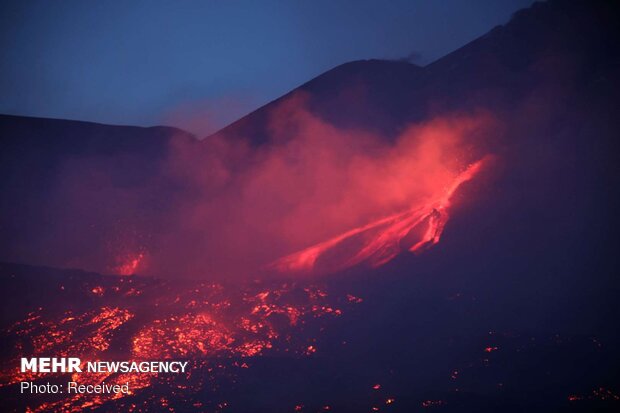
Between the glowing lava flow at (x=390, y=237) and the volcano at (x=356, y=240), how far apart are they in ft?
0.18

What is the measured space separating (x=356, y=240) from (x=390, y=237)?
0.66 meters

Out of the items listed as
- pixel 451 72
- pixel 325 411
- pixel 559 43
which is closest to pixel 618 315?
pixel 325 411

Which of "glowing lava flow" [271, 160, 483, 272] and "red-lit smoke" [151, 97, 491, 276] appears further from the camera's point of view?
"red-lit smoke" [151, 97, 491, 276]

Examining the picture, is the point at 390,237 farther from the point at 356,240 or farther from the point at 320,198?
the point at 320,198

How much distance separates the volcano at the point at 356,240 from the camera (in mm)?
4617

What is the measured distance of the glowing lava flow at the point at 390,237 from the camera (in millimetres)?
7516

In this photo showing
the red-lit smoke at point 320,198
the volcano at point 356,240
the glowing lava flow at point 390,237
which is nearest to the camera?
the volcano at point 356,240

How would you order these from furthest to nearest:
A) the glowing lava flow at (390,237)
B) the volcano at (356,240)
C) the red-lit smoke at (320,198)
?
1. the red-lit smoke at (320,198)
2. the glowing lava flow at (390,237)
3. the volcano at (356,240)

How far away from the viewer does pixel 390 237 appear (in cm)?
807

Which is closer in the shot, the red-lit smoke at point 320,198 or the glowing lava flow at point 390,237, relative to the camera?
the glowing lava flow at point 390,237

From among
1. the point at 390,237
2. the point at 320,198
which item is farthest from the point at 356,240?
the point at 320,198

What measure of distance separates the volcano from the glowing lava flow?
53 mm

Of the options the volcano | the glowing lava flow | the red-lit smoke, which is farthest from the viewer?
the red-lit smoke

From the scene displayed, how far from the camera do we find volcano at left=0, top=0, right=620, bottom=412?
462 centimetres
